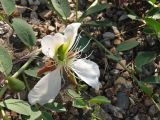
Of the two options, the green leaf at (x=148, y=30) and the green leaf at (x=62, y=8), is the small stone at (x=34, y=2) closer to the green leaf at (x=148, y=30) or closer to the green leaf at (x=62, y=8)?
the green leaf at (x=62, y=8)

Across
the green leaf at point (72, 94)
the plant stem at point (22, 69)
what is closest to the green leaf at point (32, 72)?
the plant stem at point (22, 69)

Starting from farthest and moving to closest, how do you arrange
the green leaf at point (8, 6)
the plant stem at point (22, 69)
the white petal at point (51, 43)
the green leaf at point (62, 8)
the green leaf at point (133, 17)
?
1. the green leaf at point (133, 17)
2. the green leaf at point (62, 8)
3. the green leaf at point (8, 6)
4. the plant stem at point (22, 69)
5. the white petal at point (51, 43)

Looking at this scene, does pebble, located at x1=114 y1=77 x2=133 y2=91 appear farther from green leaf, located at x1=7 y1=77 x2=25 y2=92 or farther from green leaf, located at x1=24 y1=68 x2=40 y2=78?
green leaf, located at x1=7 y1=77 x2=25 y2=92

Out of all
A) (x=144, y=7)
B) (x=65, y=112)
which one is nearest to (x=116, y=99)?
(x=65, y=112)

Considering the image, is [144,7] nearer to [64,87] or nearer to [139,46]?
[139,46]

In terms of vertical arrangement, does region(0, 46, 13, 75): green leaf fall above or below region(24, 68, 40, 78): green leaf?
above

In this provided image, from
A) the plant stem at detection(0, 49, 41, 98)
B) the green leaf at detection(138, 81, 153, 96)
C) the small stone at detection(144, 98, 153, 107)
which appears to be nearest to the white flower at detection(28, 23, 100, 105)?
the plant stem at detection(0, 49, 41, 98)
